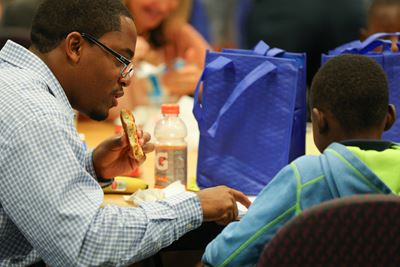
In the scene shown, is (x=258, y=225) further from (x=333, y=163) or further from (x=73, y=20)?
(x=73, y=20)

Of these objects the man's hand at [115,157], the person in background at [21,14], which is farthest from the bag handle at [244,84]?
the person in background at [21,14]

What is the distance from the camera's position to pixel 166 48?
3867 millimetres

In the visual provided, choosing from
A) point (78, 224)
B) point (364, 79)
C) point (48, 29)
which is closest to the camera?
point (78, 224)

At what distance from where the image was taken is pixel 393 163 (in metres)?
1.63

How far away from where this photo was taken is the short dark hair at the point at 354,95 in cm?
168

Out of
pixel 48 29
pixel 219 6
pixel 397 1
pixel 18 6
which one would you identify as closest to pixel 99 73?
pixel 48 29

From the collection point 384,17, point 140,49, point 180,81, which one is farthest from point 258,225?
point 180,81

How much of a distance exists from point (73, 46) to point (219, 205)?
1.77 feet

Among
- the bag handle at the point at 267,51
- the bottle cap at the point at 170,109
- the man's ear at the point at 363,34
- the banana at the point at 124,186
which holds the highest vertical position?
the bag handle at the point at 267,51

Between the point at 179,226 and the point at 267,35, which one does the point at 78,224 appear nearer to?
the point at 179,226

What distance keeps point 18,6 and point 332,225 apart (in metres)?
3.17

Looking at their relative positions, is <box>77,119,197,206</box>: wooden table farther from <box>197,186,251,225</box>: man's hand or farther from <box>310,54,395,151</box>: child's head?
<box>310,54,395,151</box>: child's head

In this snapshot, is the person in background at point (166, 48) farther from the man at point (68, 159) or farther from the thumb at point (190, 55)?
the man at point (68, 159)

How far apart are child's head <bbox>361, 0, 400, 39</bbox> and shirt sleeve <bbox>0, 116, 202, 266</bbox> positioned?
6.20 feet
